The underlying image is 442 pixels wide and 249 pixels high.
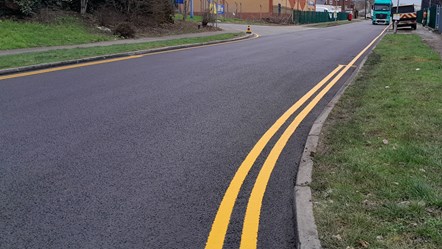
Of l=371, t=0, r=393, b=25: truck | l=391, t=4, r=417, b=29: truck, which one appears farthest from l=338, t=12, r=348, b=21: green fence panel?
l=391, t=4, r=417, b=29: truck

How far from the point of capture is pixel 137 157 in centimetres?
579

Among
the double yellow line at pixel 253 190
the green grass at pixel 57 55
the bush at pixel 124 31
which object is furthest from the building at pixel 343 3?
the double yellow line at pixel 253 190

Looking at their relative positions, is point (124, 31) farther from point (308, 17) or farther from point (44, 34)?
point (308, 17)

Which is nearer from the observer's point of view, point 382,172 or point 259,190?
point 259,190

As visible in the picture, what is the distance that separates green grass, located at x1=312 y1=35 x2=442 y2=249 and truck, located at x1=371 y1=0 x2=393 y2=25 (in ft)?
174

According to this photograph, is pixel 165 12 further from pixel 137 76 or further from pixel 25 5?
pixel 137 76

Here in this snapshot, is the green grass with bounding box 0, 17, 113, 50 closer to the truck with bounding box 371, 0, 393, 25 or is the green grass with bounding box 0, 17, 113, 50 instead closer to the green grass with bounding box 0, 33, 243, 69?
the green grass with bounding box 0, 33, 243, 69

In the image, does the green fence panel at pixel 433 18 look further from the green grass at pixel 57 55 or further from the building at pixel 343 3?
the building at pixel 343 3

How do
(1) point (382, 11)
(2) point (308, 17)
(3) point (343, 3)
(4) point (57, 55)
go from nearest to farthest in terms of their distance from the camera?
(4) point (57, 55), (1) point (382, 11), (2) point (308, 17), (3) point (343, 3)

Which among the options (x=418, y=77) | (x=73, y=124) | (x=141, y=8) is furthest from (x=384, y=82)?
(x=141, y=8)

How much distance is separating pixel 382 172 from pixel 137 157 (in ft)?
9.11

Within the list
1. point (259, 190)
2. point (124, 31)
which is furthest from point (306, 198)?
point (124, 31)

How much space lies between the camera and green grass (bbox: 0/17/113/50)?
1833 cm

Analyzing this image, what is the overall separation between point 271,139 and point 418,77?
5728 mm
